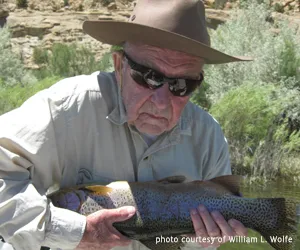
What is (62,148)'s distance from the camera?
255 cm

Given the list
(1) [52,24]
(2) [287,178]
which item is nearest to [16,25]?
(1) [52,24]

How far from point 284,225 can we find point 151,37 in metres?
1.08

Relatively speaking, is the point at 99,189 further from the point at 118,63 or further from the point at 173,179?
the point at 118,63

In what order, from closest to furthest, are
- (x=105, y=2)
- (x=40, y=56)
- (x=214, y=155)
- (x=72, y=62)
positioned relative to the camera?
(x=214, y=155) → (x=72, y=62) → (x=40, y=56) → (x=105, y=2)

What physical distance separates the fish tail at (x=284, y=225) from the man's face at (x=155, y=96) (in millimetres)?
629

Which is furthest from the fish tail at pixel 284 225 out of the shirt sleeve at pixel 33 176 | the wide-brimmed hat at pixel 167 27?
the shirt sleeve at pixel 33 176

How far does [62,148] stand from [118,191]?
323 mm

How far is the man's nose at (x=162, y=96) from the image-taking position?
2619 mm

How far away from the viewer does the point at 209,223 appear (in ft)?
8.37

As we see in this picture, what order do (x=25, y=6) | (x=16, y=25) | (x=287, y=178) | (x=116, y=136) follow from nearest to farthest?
(x=116, y=136)
(x=287, y=178)
(x=16, y=25)
(x=25, y=6)

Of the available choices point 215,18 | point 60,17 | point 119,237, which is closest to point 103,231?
point 119,237

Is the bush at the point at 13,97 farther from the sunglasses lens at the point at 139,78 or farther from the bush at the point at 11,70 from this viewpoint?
the sunglasses lens at the point at 139,78

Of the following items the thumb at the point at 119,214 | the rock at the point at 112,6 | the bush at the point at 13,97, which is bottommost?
the bush at the point at 13,97

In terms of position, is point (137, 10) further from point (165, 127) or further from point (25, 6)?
point (25, 6)
